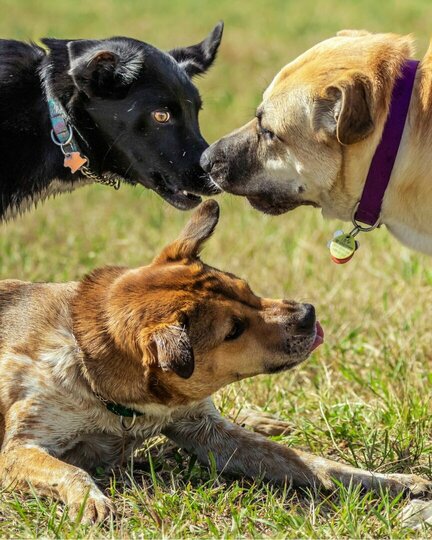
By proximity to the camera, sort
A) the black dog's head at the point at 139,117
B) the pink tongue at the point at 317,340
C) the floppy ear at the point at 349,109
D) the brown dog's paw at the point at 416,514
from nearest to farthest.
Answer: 1. the brown dog's paw at the point at 416,514
2. the floppy ear at the point at 349,109
3. the pink tongue at the point at 317,340
4. the black dog's head at the point at 139,117

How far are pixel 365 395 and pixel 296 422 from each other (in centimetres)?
56

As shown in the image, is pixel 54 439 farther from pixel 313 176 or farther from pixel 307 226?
pixel 307 226

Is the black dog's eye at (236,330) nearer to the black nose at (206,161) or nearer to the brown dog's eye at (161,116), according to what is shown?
the black nose at (206,161)

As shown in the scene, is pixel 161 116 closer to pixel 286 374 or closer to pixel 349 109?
pixel 349 109

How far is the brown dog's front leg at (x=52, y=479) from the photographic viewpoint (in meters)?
4.12

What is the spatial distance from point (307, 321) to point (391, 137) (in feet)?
3.11

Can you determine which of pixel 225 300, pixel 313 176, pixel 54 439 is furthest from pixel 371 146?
pixel 54 439

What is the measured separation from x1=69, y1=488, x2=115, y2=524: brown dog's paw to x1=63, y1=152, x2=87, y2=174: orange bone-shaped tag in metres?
2.02

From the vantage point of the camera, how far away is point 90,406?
4.62 meters

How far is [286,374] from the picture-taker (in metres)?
5.82

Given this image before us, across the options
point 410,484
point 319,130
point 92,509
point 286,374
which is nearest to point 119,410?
point 92,509

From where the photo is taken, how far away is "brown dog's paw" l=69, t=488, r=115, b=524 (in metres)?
4.04

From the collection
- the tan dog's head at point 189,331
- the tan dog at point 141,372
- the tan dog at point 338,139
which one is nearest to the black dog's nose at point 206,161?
the tan dog at point 338,139

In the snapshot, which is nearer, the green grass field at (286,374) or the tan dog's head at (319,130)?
the green grass field at (286,374)
